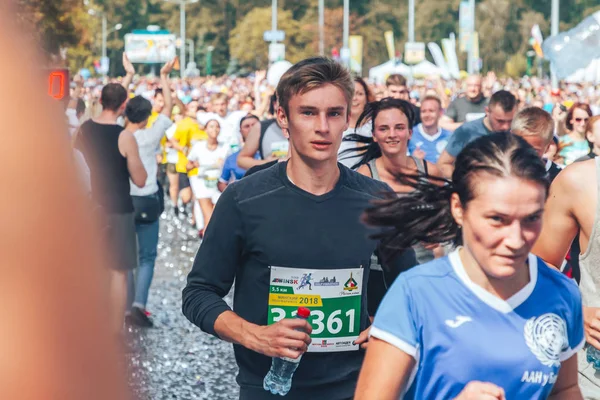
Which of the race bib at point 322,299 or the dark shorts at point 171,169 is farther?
the dark shorts at point 171,169

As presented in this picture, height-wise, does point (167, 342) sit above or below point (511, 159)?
below

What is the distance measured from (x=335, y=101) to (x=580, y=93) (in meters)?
30.3

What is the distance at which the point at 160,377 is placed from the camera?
7.66 metres

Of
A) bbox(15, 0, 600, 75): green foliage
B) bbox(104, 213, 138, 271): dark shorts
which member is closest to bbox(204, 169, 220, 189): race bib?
bbox(104, 213, 138, 271): dark shorts

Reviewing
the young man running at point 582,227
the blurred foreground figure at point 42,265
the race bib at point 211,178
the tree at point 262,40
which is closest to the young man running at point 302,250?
the young man running at point 582,227

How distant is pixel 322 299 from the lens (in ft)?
11.9

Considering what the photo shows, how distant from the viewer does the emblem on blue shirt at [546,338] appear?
2.54 meters

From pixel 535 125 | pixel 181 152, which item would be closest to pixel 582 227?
pixel 535 125

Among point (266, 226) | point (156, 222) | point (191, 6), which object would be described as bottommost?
point (156, 222)

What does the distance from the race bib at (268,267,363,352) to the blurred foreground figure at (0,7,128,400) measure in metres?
2.20

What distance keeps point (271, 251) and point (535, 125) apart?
3.38 m

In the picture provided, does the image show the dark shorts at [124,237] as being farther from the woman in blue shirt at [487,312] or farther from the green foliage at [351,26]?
the green foliage at [351,26]

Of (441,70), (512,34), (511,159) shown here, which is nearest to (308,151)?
(511,159)

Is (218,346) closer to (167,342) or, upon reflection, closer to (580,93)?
(167,342)
